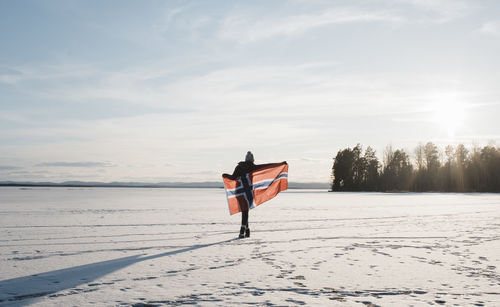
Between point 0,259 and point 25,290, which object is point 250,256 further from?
point 0,259

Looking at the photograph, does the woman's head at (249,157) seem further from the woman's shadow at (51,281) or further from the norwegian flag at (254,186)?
the woman's shadow at (51,281)

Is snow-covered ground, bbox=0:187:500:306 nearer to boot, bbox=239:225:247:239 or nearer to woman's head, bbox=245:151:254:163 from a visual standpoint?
boot, bbox=239:225:247:239

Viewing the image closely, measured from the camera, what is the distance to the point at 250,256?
7.27 metres

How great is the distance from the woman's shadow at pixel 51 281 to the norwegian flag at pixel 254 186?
13.4 feet

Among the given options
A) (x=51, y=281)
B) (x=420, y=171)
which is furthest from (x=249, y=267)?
(x=420, y=171)

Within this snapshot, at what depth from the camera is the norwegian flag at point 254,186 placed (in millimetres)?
10625

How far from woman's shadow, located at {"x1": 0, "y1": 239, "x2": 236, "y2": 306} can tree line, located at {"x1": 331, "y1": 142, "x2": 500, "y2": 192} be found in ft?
292

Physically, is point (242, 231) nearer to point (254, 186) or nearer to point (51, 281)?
point (254, 186)

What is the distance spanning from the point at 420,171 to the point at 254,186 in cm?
8993

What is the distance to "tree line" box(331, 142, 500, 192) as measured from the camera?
84125 mm

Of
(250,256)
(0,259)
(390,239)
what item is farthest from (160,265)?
(390,239)

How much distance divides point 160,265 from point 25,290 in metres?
2.08

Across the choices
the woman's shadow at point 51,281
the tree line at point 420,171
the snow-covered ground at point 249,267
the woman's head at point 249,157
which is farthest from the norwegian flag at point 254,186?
the tree line at point 420,171

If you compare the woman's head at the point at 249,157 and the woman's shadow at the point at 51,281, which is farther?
the woman's head at the point at 249,157
